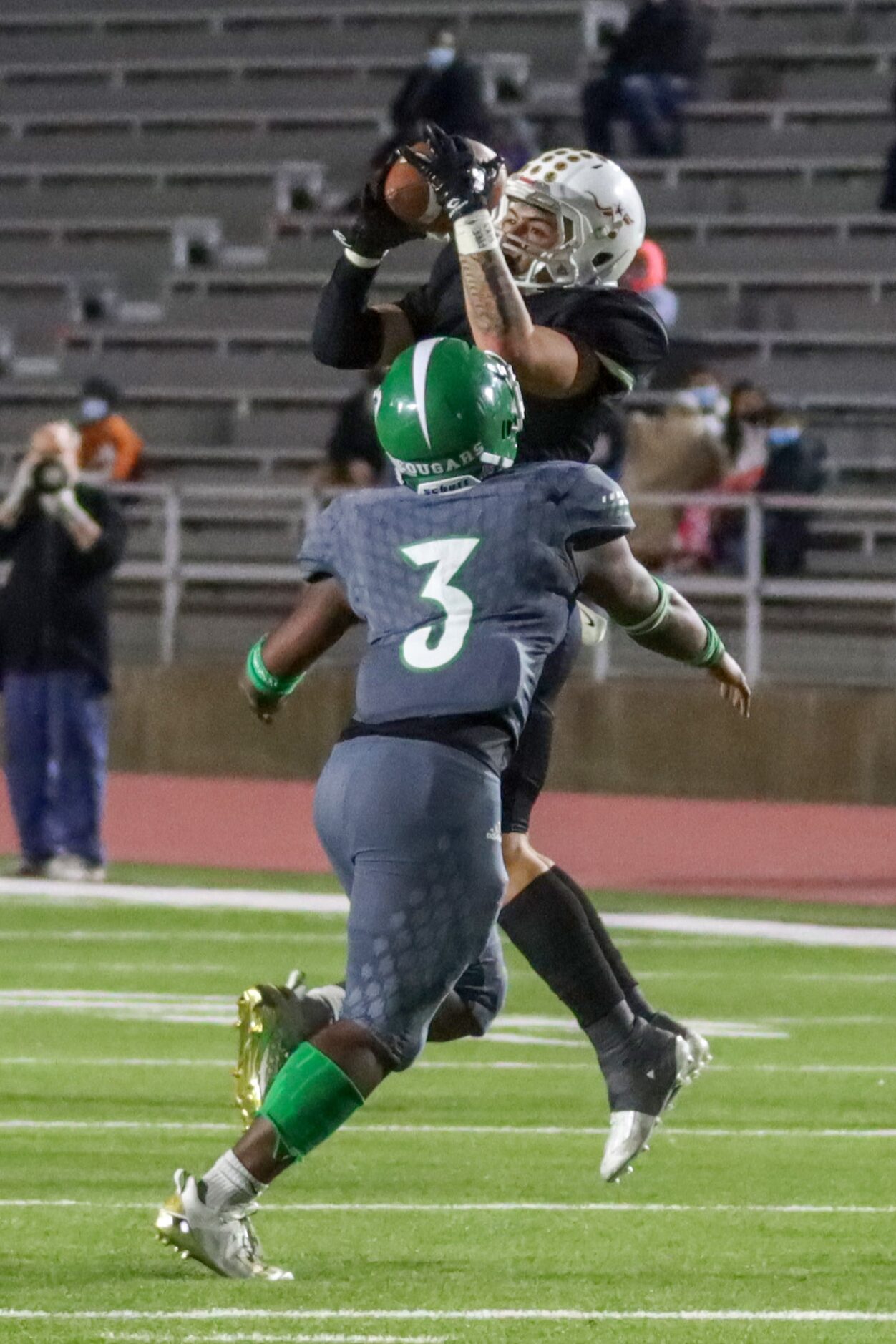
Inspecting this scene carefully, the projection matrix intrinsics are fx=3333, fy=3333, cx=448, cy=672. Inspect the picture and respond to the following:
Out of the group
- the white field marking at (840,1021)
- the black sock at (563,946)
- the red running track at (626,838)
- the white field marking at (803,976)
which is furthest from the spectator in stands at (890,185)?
the black sock at (563,946)

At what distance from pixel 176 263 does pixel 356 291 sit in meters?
20.9

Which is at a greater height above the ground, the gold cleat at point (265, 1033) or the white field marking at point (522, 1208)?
the gold cleat at point (265, 1033)

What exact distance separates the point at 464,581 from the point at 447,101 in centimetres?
1894

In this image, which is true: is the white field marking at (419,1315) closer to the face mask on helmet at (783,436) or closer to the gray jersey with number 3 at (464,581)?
the gray jersey with number 3 at (464,581)

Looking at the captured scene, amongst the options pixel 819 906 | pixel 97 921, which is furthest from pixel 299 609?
pixel 819 906

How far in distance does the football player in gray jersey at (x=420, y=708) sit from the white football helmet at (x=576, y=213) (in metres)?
1.01

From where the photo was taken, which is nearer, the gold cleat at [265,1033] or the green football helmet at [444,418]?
the green football helmet at [444,418]

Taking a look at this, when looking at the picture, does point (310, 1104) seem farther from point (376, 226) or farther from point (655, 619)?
point (376, 226)

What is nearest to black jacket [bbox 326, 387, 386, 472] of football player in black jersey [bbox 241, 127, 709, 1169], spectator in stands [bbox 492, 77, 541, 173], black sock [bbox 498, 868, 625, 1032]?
spectator in stands [bbox 492, 77, 541, 173]

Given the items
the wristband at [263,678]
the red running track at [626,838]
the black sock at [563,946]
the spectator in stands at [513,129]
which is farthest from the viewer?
the spectator in stands at [513,129]

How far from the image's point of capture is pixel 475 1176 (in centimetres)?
736

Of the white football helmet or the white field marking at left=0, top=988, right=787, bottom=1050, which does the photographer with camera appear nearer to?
the white field marking at left=0, top=988, right=787, bottom=1050

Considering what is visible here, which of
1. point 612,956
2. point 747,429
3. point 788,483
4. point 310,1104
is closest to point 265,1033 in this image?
point 310,1104

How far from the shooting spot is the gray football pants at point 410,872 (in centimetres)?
578
